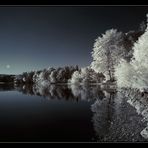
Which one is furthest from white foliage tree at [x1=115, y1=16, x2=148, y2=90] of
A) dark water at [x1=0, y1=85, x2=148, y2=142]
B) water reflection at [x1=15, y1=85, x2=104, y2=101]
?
water reflection at [x1=15, y1=85, x2=104, y2=101]

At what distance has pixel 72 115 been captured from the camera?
483 inches

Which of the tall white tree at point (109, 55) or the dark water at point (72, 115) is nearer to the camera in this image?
the dark water at point (72, 115)

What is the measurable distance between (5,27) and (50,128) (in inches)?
128

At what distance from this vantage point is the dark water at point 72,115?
9701mm

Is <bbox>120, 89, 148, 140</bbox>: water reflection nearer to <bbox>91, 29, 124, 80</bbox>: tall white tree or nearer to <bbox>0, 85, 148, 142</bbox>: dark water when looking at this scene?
<bbox>0, 85, 148, 142</bbox>: dark water

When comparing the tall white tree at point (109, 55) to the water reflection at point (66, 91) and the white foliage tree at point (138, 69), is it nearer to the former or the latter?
the white foliage tree at point (138, 69)

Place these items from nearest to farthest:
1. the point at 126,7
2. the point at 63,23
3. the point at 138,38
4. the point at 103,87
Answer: the point at 126,7
the point at 63,23
the point at 103,87
the point at 138,38

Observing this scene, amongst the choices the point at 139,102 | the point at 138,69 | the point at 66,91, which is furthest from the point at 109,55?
the point at 139,102

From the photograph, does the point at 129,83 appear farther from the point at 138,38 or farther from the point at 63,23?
the point at 63,23

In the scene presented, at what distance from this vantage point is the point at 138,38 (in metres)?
15.3

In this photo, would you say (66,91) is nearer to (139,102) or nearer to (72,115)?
(72,115)

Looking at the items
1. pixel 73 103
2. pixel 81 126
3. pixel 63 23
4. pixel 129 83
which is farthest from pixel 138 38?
pixel 81 126

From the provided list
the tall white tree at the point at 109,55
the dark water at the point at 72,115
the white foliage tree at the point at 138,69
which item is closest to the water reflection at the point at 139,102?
the dark water at the point at 72,115

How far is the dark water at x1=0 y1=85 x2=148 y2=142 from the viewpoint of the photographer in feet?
31.8
